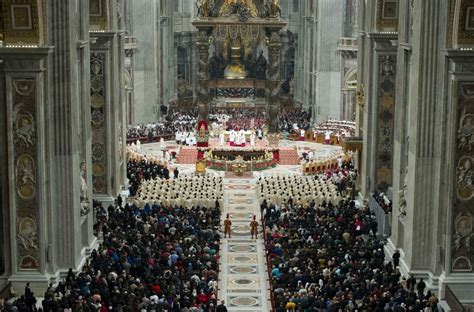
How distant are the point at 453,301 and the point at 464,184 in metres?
3.14

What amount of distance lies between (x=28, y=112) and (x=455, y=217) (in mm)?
11426

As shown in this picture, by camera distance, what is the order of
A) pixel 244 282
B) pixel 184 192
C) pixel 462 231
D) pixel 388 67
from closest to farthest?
pixel 462 231 < pixel 244 282 < pixel 388 67 < pixel 184 192

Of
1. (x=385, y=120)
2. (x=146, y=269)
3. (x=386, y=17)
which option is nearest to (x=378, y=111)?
(x=385, y=120)

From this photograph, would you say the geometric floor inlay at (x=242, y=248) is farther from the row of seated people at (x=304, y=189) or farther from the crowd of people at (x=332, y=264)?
the row of seated people at (x=304, y=189)

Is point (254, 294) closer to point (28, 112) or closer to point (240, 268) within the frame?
point (240, 268)

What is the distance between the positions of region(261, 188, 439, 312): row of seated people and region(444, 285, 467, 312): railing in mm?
559

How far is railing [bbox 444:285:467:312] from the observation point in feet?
69.0

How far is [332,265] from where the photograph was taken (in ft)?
83.3

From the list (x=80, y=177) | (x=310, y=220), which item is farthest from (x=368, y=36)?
(x=80, y=177)

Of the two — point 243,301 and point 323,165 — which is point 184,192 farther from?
point 243,301

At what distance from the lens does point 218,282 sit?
26719 millimetres

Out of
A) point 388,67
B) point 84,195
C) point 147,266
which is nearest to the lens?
point 147,266

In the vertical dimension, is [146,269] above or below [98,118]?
below

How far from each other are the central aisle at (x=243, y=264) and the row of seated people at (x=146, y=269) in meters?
0.71
